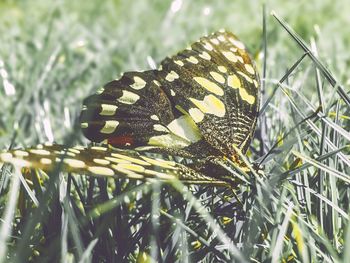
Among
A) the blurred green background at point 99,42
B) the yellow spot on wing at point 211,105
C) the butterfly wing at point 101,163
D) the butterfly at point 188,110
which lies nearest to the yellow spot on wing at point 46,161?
the butterfly wing at point 101,163

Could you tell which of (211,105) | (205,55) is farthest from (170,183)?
(205,55)

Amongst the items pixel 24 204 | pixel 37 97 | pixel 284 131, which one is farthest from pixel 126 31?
pixel 24 204

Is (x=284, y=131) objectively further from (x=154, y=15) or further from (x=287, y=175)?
(x=154, y=15)

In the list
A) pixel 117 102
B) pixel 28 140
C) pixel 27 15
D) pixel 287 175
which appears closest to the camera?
pixel 287 175

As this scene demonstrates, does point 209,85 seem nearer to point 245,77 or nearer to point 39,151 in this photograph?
point 245,77

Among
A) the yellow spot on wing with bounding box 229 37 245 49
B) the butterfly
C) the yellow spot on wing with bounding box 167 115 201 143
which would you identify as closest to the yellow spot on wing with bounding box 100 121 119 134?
the butterfly

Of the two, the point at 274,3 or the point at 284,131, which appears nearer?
the point at 284,131

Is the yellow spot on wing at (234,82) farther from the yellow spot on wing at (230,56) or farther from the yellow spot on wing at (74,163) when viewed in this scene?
the yellow spot on wing at (74,163)

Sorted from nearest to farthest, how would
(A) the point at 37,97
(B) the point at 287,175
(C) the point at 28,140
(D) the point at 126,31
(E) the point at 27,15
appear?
(B) the point at 287,175, (C) the point at 28,140, (A) the point at 37,97, (D) the point at 126,31, (E) the point at 27,15
